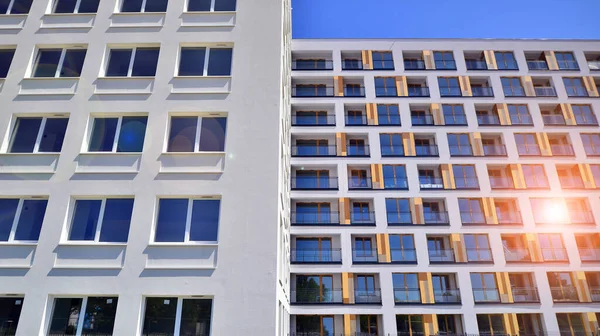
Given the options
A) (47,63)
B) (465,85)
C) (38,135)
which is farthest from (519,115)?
(38,135)

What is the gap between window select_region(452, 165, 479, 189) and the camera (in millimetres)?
30789

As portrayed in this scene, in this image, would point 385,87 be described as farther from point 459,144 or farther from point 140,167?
point 140,167

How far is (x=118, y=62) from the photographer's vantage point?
12531 millimetres

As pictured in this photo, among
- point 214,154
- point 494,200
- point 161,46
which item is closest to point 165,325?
point 214,154

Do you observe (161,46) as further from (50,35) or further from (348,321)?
(348,321)

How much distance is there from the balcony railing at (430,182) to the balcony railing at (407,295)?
27.3 feet

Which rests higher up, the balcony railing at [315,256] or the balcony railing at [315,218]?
the balcony railing at [315,218]

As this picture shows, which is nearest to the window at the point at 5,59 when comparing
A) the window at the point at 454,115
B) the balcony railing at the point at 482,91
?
the window at the point at 454,115

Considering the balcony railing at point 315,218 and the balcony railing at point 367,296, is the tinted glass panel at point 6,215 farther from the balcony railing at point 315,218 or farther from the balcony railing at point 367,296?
the balcony railing at point 367,296

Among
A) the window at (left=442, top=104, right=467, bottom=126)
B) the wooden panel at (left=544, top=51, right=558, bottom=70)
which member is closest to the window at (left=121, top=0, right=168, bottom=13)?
the window at (left=442, top=104, right=467, bottom=126)

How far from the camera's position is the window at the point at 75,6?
13.3 meters

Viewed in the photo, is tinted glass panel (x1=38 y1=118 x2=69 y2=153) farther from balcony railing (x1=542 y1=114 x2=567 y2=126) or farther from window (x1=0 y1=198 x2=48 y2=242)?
balcony railing (x1=542 y1=114 x2=567 y2=126)

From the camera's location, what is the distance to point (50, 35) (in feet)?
41.7

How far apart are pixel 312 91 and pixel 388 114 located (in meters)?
7.30
